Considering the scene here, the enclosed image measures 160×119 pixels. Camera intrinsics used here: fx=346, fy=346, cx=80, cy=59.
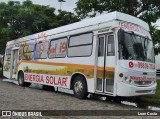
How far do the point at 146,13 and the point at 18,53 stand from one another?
8418 mm

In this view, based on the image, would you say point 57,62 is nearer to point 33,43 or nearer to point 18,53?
point 33,43

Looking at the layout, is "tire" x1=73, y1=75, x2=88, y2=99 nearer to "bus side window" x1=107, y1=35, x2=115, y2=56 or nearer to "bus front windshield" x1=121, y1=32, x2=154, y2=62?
"bus side window" x1=107, y1=35, x2=115, y2=56

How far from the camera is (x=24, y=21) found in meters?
29.9

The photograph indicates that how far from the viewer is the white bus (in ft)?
38.9

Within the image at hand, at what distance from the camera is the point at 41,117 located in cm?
879

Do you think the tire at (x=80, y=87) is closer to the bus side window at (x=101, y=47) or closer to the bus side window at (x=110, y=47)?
the bus side window at (x=101, y=47)

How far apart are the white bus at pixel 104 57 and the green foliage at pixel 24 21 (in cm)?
1317

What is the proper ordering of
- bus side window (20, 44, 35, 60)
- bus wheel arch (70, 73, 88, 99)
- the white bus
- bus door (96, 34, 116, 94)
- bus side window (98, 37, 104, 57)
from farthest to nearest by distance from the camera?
bus side window (20, 44, 35, 60) < bus wheel arch (70, 73, 88, 99) < bus side window (98, 37, 104, 57) < bus door (96, 34, 116, 94) < the white bus

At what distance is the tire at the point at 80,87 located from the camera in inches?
522

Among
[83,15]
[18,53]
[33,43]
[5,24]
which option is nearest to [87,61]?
[33,43]

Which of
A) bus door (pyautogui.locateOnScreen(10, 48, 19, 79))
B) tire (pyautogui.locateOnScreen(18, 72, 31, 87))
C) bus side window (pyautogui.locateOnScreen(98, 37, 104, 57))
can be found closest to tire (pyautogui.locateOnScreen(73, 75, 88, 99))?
bus side window (pyautogui.locateOnScreen(98, 37, 104, 57))

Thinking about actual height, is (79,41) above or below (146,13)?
below

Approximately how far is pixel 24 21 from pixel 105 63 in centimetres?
1873

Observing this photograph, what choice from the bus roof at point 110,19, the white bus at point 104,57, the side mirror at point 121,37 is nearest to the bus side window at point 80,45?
the white bus at point 104,57
